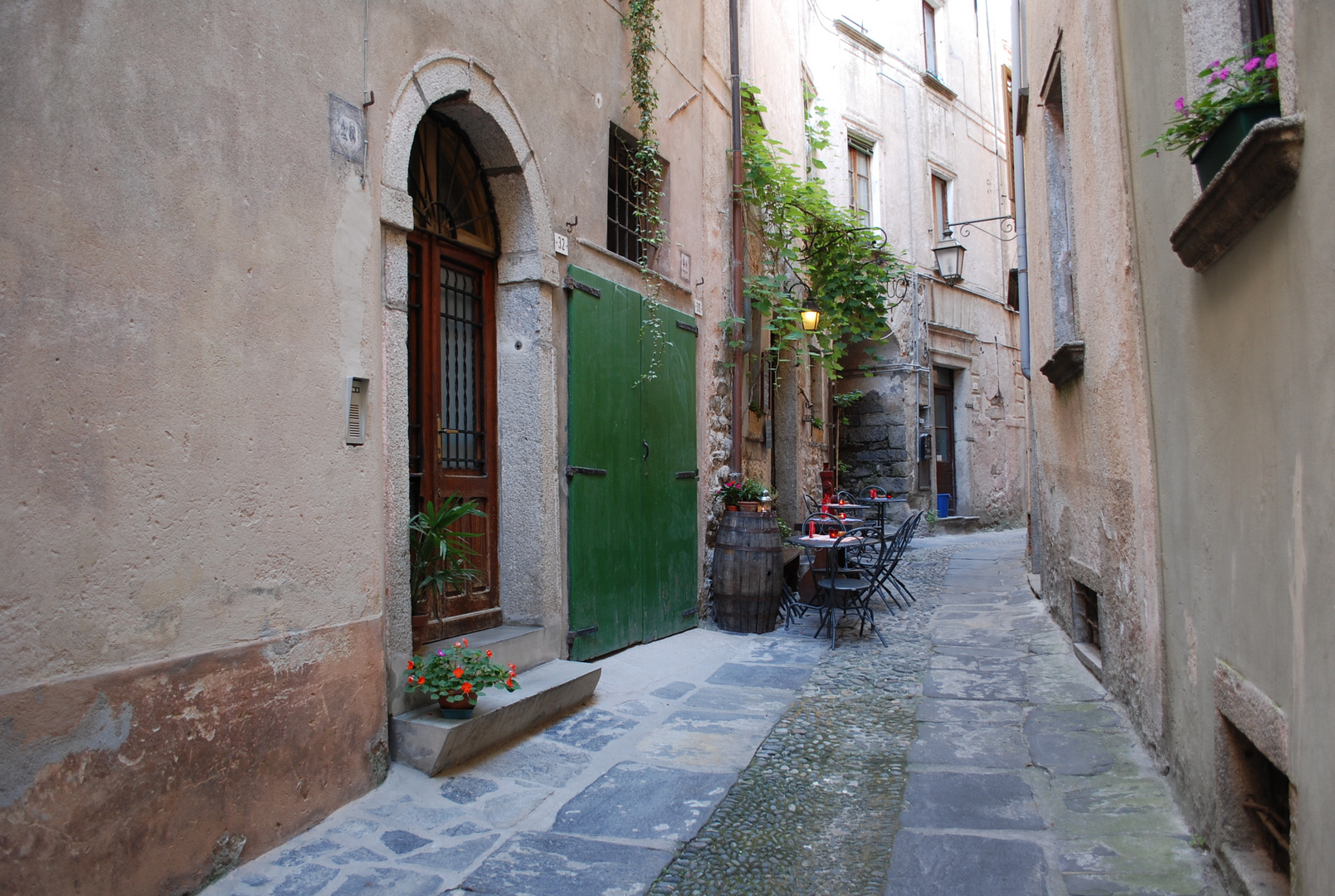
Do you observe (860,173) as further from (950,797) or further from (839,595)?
(950,797)

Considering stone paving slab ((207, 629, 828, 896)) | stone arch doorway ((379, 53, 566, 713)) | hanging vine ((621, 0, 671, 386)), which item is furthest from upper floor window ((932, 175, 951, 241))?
stone paving slab ((207, 629, 828, 896))

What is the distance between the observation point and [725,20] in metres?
7.57

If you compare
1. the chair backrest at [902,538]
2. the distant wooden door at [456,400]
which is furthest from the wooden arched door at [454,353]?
the chair backrest at [902,538]

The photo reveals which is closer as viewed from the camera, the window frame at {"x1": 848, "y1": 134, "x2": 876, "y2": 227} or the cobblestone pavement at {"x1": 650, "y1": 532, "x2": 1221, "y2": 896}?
the cobblestone pavement at {"x1": 650, "y1": 532, "x2": 1221, "y2": 896}

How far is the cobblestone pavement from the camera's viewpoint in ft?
8.84

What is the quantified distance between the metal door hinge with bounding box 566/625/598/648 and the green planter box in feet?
11.6

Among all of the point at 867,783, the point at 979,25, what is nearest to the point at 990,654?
the point at 867,783

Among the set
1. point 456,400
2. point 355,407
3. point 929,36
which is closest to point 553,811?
point 355,407

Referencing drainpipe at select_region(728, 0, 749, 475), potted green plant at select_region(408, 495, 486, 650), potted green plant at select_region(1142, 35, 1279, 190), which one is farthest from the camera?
drainpipe at select_region(728, 0, 749, 475)

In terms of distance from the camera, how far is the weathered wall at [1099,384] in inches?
143

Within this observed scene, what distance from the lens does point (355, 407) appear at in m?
3.29

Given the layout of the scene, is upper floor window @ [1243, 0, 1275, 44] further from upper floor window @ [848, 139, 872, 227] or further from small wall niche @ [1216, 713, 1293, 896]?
upper floor window @ [848, 139, 872, 227]

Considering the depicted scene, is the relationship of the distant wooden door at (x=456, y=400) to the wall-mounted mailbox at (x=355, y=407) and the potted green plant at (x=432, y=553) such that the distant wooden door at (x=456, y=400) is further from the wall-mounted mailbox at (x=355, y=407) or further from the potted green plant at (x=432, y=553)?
the wall-mounted mailbox at (x=355, y=407)

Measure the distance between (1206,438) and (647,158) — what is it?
3.90 metres
